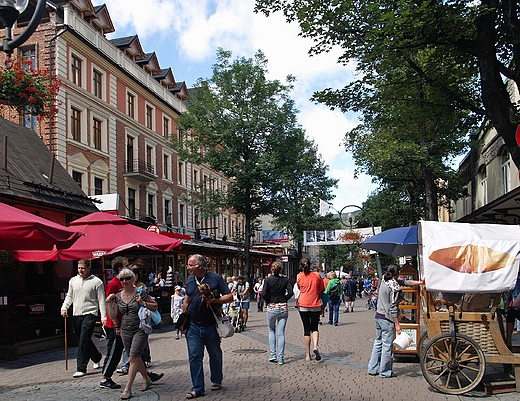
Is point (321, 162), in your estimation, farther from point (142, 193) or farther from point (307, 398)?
point (307, 398)

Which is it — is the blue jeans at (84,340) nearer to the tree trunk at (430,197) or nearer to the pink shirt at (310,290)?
the pink shirt at (310,290)

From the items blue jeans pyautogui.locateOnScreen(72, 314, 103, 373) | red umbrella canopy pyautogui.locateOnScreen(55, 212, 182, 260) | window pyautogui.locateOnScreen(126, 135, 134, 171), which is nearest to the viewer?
blue jeans pyautogui.locateOnScreen(72, 314, 103, 373)

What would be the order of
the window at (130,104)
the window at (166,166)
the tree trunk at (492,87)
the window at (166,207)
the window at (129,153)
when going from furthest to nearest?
1. the window at (166,166)
2. the window at (166,207)
3. the window at (130,104)
4. the window at (129,153)
5. the tree trunk at (492,87)

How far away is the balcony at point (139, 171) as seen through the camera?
33.7 m

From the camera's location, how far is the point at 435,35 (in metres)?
11.1

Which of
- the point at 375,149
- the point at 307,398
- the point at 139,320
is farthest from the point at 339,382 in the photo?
the point at 375,149

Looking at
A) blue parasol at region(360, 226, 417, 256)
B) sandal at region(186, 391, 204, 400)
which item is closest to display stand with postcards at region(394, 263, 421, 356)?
blue parasol at region(360, 226, 417, 256)

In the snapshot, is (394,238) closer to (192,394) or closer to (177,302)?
(177,302)

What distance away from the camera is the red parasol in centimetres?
1127

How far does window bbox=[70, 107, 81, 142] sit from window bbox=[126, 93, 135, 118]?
5.57m

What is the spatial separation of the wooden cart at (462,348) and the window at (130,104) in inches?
1183

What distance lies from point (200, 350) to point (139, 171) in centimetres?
2805

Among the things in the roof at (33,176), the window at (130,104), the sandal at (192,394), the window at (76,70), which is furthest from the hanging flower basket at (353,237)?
the sandal at (192,394)

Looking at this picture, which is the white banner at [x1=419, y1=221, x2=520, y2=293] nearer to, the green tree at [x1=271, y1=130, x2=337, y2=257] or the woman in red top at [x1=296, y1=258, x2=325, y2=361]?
the woman in red top at [x1=296, y1=258, x2=325, y2=361]
